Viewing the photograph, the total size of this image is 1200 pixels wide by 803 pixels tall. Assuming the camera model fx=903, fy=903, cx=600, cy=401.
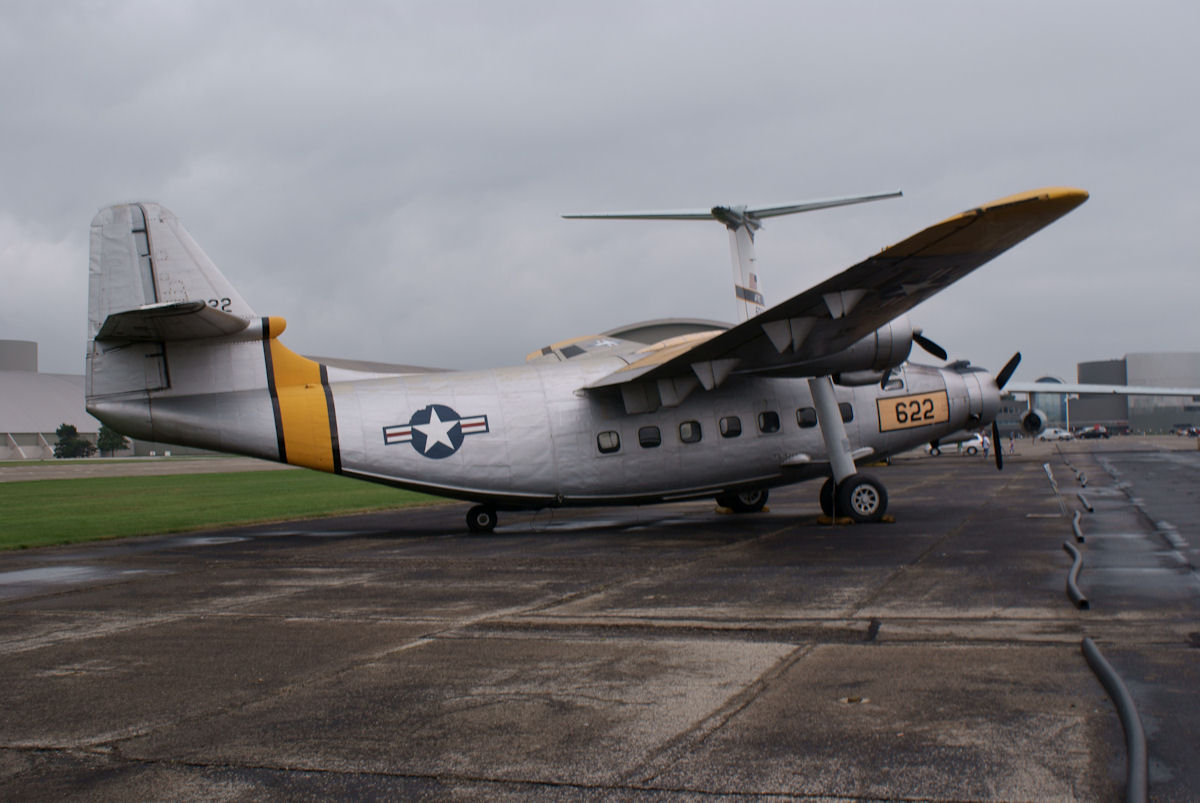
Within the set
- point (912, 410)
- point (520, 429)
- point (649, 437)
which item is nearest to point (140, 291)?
point (520, 429)

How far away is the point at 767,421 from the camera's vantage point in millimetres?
18469

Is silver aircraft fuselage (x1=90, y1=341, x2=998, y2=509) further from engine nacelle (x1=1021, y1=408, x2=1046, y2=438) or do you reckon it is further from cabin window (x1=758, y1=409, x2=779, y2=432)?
engine nacelle (x1=1021, y1=408, x2=1046, y2=438)

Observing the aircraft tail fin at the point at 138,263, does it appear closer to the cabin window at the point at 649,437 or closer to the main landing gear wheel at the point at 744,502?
the cabin window at the point at 649,437

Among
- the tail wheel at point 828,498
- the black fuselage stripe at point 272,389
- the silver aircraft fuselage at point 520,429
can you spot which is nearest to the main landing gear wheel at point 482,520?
the silver aircraft fuselage at point 520,429

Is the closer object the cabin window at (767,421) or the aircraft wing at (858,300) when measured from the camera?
the aircraft wing at (858,300)

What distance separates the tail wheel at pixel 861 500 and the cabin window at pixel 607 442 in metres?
4.56

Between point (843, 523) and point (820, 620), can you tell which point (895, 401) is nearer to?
point (843, 523)

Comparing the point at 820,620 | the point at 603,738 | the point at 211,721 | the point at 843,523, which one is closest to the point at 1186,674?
the point at 820,620

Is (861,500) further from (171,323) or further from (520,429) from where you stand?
(171,323)

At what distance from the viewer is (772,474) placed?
1869 centimetres

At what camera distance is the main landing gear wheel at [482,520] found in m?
19.1

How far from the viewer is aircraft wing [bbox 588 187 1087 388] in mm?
11477

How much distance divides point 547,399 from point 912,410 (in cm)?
800

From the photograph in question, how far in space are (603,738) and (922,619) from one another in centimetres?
430
